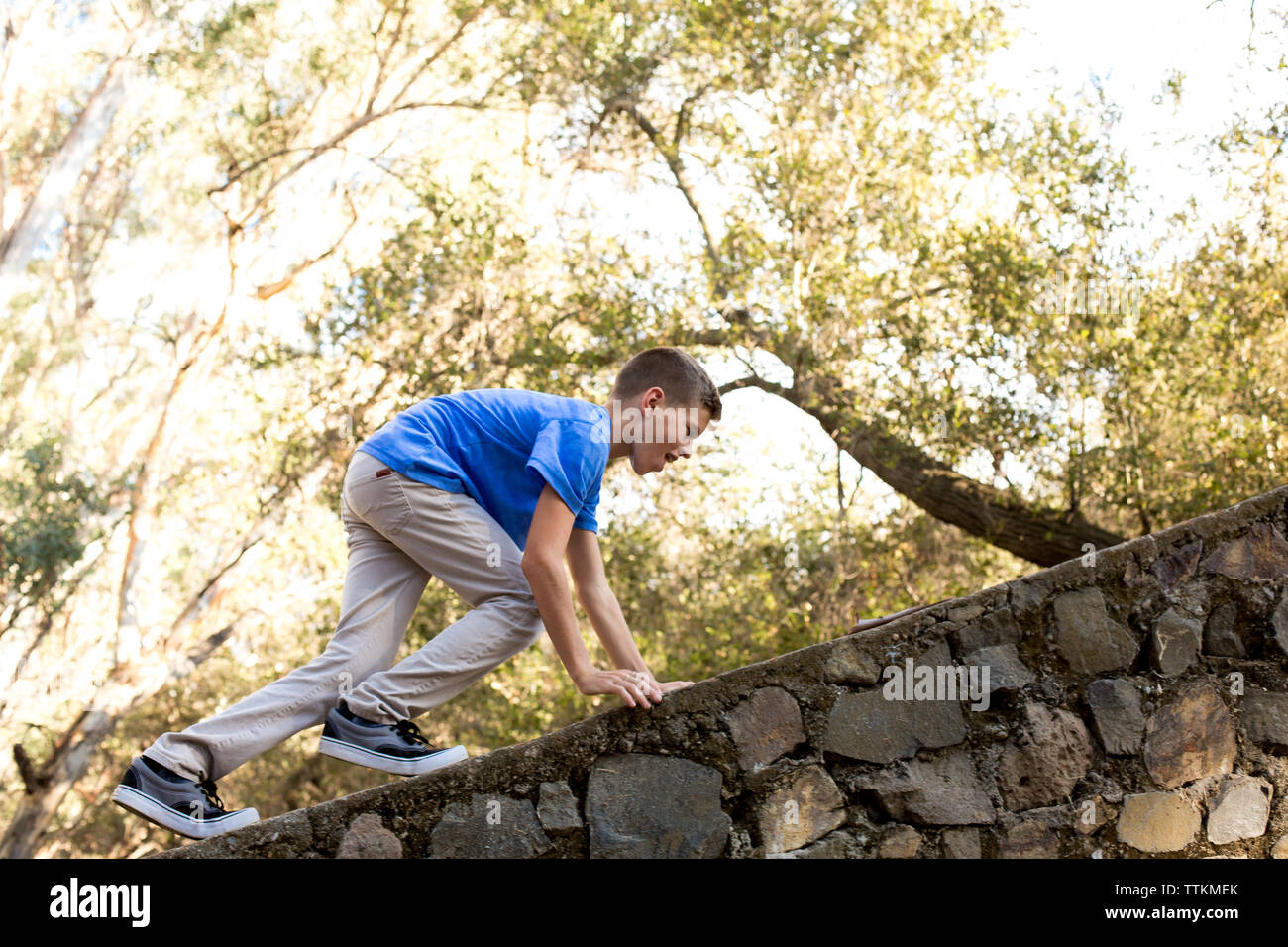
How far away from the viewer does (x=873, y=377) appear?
297 inches

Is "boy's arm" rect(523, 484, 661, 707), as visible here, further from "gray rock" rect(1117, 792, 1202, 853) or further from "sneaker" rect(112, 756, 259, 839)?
"gray rock" rect(1117, 792, 1202, 853)

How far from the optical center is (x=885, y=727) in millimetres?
2844

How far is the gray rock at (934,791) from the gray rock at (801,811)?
90 mm

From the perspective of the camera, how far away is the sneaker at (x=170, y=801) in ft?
8.38

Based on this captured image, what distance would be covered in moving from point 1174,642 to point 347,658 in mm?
2155

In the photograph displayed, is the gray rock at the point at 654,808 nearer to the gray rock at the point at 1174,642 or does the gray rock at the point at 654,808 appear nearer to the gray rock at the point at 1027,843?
the gray rock at the point at 1027,843

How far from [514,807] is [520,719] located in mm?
6048

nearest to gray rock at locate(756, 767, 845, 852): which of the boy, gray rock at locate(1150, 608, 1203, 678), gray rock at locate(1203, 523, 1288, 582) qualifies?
the boy

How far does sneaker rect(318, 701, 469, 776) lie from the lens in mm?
2656

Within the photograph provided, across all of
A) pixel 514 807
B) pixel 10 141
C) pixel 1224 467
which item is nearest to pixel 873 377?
pixel 1224 467

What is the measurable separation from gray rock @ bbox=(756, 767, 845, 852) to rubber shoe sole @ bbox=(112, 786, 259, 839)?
1.22 meters

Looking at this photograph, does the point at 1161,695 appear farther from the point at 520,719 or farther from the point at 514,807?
the point at 520,719

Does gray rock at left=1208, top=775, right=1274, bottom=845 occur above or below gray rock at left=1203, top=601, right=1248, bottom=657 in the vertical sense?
below
